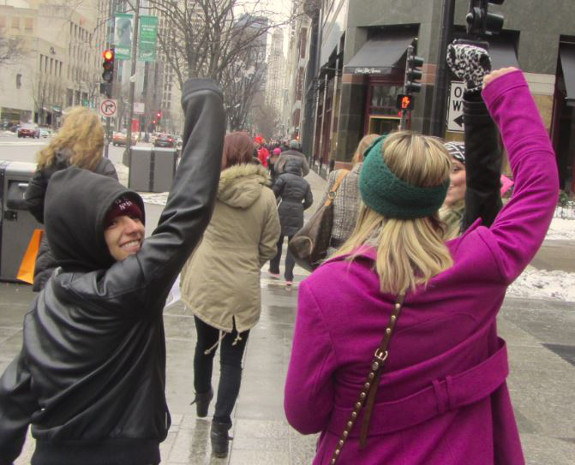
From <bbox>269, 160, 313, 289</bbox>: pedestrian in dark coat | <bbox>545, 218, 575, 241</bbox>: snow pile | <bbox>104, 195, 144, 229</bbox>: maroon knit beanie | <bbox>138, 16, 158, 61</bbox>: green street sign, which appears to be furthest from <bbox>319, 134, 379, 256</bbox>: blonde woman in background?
<bbox>138, 16, 158, 61</bbox>: green street sign

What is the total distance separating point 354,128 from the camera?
2464 centimetres

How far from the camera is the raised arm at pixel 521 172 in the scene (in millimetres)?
1844

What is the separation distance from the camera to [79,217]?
2053mm

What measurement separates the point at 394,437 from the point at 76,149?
3514 millimetres

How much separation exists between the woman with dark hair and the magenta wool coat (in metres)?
2.32

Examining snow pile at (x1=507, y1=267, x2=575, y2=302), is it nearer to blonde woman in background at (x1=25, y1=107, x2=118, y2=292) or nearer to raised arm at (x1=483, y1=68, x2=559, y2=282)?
blonde woman in background at (x1=25, y1=107, x2=118, y2=292)

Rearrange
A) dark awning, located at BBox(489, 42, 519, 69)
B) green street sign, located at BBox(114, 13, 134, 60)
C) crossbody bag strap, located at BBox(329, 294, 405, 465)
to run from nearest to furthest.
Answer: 1. crossbody bag strap, located at BBox(329, 294, 405, 465)
2. dark awning, located at BBox(489, 42, 519, 69)
3. green street sign, located at BBox(114, 13, 134, 60)

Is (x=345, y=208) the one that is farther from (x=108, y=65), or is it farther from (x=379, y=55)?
(x=379, y=55)

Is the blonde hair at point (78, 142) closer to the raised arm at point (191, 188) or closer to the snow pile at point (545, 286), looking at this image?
the raised arm at point (191, 188)

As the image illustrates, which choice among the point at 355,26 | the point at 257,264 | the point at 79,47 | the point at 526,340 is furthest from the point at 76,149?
the point at 79,47

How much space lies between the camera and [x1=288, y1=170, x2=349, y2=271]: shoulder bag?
3.90 metres

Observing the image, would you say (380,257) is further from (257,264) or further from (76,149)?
(76,149)

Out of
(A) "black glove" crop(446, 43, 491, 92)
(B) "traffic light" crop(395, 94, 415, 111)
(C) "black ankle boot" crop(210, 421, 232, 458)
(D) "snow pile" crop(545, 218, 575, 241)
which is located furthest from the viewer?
(D) "snow pile" crop(545, 218, 575, 241)

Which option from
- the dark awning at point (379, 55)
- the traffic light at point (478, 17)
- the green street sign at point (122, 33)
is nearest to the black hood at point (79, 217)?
the traffic light at point (478, 17)
